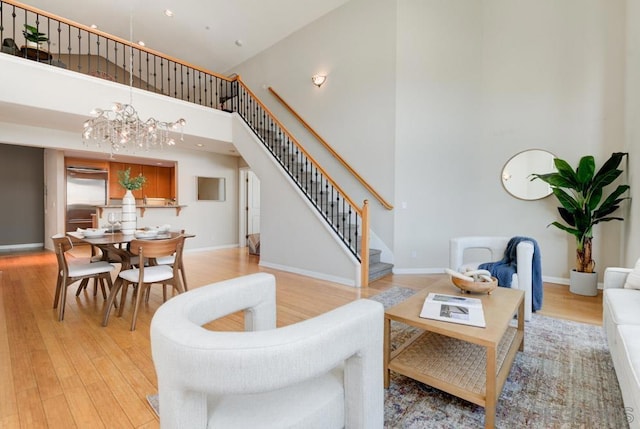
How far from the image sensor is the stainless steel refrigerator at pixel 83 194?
6633 mm

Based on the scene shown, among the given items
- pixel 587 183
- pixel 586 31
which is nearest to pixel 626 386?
pixel 587 183

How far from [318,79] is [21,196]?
7666mm

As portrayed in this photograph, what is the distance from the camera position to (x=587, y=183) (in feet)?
12.3

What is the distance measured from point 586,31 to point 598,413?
4764 millimetres

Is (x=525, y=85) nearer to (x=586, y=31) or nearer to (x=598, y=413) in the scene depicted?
(x=586, y=31)

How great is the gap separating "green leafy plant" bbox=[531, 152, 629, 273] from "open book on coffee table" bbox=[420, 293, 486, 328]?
287 cm

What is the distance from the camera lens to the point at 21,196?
7289mm

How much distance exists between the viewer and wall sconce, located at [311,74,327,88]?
18.9ft

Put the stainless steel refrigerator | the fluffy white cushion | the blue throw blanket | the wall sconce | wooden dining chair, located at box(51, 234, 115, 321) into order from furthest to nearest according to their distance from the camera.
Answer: the stainless steel refrigerator → the wall sconce → the blue throw blanket → wooden dining chair, located at box(51, 234, 115, 321) → the fluffy white cushion

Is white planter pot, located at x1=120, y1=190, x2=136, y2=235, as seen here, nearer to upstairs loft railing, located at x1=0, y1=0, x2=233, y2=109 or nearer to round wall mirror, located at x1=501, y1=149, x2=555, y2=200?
upstairs loft railing, located at x1=0, y1=0, x2=233, y2=109

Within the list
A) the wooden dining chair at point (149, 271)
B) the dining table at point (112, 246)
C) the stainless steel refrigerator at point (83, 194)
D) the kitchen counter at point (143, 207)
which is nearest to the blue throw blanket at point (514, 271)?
the wooden dining chair at point (149, 271)

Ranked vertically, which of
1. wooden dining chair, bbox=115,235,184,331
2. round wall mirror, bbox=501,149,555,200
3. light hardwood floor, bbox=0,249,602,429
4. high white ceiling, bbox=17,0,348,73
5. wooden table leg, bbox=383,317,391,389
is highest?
high white ceiling, bbox=17,0,348,73

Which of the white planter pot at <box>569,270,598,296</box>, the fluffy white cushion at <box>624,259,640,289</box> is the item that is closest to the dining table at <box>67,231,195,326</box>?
the fluffy white cushion at <box>624,259,640,289</box>

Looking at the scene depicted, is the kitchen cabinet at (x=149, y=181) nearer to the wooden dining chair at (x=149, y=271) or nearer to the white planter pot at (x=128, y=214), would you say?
the white planter pot at (x=128, y=214)
